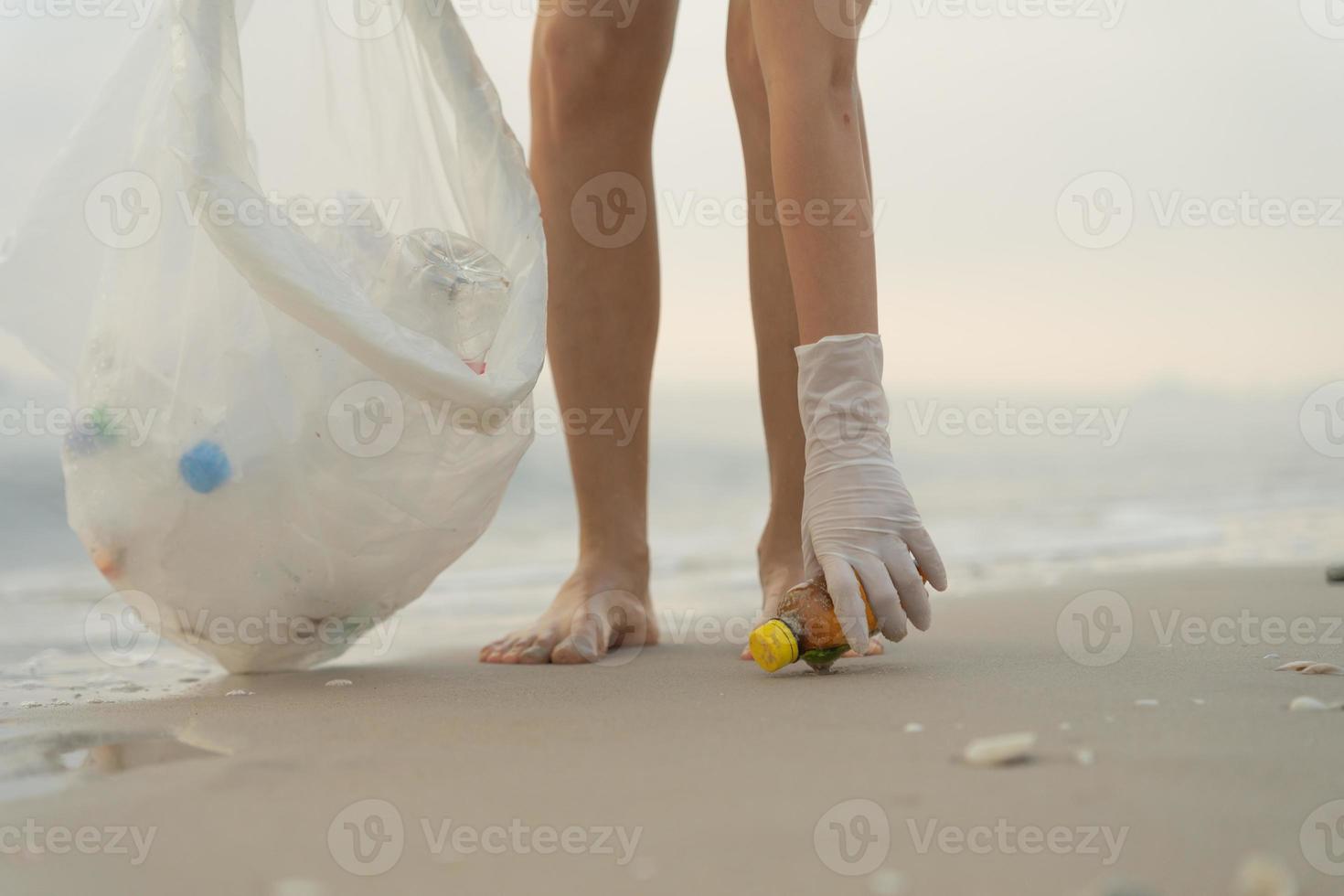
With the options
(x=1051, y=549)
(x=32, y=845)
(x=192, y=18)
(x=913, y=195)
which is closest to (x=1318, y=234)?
(x=913, y=195)

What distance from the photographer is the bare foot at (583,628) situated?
1640 mm

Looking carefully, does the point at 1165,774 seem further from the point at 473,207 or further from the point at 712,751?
the point at 473,207

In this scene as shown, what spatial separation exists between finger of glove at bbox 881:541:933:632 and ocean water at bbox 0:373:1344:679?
2.94 feet

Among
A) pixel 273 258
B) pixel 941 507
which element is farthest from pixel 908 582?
pixel 941 507

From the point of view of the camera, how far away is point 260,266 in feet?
3.71

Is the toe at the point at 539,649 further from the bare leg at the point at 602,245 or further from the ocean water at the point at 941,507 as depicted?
the ocean water at the point at 941,507

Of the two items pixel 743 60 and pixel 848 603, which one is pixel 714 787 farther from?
pixel 743 60

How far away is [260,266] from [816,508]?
599 millimetres

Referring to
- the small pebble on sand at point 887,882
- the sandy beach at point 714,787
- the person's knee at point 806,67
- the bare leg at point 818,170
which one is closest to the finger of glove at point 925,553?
the sandy beach at point 714,787

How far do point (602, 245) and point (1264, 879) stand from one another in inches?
54.0

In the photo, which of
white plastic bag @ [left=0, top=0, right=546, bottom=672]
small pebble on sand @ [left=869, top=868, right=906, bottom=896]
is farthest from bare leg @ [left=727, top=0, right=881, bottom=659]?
small pebble on sand @ [left=869, top=868, right=906, bottom=896]

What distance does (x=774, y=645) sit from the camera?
125 cm

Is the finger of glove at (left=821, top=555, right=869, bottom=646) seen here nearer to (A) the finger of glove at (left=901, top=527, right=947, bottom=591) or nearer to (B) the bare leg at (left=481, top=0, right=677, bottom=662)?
(A) the finger of glove at (left=901, top=527, right=947, bottom=591)

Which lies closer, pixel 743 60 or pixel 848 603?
pixel 848 603
